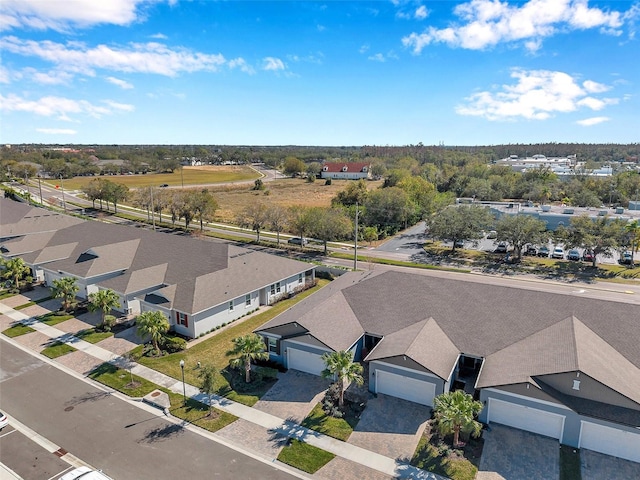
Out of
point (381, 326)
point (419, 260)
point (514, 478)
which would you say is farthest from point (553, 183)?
point (514, 478)

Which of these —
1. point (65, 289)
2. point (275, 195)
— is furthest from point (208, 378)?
point (275, 195)

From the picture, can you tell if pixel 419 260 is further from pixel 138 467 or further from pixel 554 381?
pixel 138 467

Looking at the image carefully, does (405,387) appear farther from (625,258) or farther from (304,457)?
(625,258)

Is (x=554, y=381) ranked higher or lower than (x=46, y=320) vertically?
higher

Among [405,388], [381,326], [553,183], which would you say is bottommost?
[405,388]

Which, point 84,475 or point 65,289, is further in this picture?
point 65,289

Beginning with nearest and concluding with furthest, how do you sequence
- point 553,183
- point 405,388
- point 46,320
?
point 405,388
point 46,320
point 553,183

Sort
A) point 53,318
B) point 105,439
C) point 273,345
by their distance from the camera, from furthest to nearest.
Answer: point 53,318
point 273,345
point 105,439

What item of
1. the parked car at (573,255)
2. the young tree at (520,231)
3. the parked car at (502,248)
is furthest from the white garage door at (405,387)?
the parked car at (573,255)
